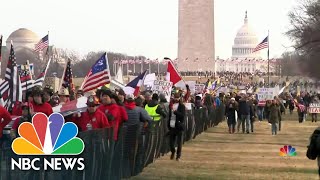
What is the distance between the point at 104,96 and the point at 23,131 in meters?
5.84

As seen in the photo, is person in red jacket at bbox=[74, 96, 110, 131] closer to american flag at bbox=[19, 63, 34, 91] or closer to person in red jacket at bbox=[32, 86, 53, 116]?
person in red jacket at bbox=[32, 86, 53, 116]

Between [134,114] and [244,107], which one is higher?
[134,114]

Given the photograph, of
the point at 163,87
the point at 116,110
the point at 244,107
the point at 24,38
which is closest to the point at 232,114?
the point at 244,107

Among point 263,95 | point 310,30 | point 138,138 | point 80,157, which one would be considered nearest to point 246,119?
point 263,95

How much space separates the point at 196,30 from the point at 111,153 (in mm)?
108774

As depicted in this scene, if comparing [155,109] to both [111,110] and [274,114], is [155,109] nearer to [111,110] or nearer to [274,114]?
[111,110]

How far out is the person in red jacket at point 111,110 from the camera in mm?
15484

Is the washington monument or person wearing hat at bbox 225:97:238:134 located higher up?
the washington monument

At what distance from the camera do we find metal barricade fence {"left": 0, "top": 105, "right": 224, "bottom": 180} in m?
10.3

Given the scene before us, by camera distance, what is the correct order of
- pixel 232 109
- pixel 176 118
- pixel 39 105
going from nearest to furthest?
pixel 39 105 < pixel 176 118 < pixel 232 109

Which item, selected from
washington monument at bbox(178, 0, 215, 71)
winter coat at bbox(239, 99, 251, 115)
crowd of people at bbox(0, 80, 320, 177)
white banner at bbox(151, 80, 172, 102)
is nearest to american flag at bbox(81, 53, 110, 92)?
crowd of people at bbox(0, 80, 320, 177)

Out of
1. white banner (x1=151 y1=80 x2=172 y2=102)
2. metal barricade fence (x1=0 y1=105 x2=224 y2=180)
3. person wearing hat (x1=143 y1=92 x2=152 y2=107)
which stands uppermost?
white banner (x1=151 y1=80 x2=172 y2=102)

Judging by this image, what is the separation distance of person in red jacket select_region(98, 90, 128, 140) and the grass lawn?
6.97 feet

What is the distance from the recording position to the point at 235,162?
2239 cm
